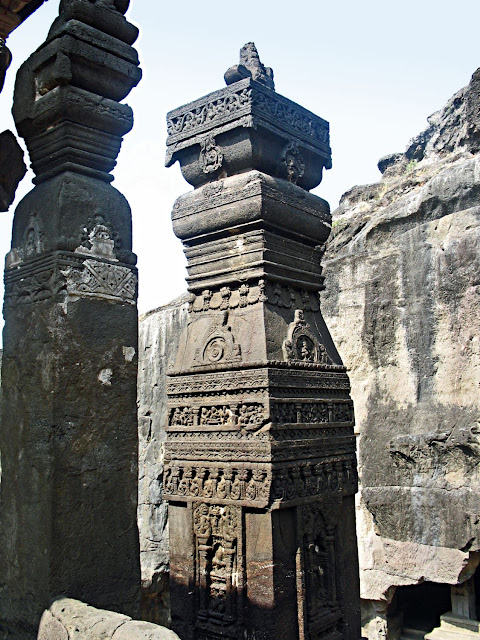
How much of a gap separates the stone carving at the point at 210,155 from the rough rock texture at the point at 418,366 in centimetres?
334

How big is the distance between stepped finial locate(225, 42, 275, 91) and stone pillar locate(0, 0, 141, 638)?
8.85ft

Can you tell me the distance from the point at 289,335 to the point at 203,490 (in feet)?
4.69

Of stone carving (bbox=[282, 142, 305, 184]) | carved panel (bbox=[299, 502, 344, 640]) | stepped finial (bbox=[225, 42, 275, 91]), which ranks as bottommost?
carved panel (bbox=[299, 502, 344, 640])

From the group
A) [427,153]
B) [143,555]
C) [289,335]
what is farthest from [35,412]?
[427,153]

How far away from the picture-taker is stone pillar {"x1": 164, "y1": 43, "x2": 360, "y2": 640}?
4.57 meters

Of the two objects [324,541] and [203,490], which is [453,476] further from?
[203,490]

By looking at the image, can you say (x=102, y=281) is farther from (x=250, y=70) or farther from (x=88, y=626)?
(x=250, y=70)

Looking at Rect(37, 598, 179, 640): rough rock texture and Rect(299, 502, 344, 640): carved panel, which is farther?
Rect(299, 502, 344, 640): carved panel

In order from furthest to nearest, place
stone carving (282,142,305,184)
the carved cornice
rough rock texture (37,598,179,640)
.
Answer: stone carving (282,142,305,184) < the carved cornice < rough rock texture (37,598,179,640)

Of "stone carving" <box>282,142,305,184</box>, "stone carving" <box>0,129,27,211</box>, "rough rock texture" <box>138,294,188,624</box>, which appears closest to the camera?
"stone carving" <box>0,129,27,211</box>

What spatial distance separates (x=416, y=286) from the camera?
7.51 meters

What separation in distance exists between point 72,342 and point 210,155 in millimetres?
3373

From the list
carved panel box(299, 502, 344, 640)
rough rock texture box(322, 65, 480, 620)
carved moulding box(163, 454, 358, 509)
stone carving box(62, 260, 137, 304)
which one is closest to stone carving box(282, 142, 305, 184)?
carved moulding box(163, 454, 358, 509)

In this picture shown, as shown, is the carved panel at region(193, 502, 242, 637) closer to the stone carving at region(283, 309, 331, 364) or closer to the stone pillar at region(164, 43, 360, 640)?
the stone pillar at region(164, 43, 360, 640)
